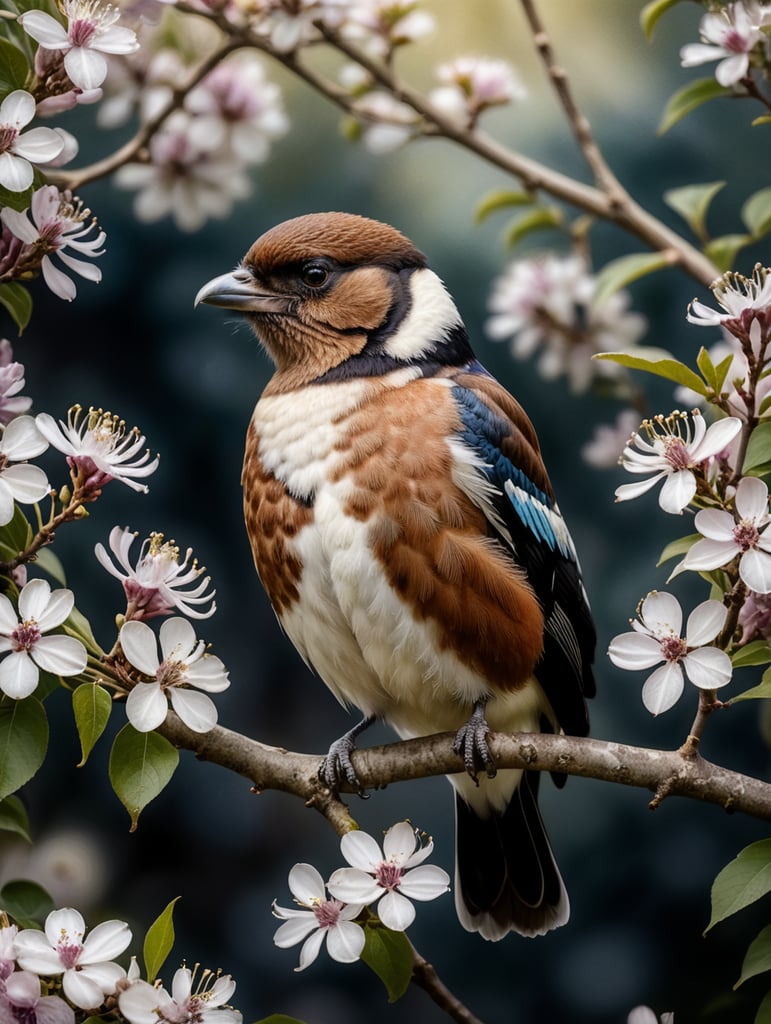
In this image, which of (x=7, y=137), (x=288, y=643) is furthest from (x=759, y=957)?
(x=288, y=643)

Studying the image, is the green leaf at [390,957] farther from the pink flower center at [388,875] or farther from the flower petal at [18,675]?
the flower petal at [18,675]

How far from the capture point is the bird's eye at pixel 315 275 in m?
1.65

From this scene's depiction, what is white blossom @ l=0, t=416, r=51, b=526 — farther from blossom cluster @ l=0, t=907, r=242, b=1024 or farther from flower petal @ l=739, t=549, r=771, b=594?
flower petal @ l=739, t=549, r=771, b=594

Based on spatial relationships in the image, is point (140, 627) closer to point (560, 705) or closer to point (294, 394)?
point (294, 394)

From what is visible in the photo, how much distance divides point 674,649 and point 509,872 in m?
0.68

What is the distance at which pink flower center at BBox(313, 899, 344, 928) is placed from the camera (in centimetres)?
119

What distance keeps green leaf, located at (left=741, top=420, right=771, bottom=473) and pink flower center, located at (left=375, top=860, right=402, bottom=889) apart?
1.61ft

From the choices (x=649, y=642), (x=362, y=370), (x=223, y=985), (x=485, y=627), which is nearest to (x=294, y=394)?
(x=362, y=370)

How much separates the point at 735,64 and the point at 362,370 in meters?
0.56

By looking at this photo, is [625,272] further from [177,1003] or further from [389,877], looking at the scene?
[177,1003]

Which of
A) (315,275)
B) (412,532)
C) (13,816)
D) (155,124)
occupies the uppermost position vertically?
(155,124)

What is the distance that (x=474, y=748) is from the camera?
4.61 feet

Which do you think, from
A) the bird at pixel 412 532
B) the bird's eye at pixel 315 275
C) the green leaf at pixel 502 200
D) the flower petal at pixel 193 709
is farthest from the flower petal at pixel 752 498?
the green leaf at pixel 502 200

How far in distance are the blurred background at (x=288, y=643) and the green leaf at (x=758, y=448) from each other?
0.90 meters
